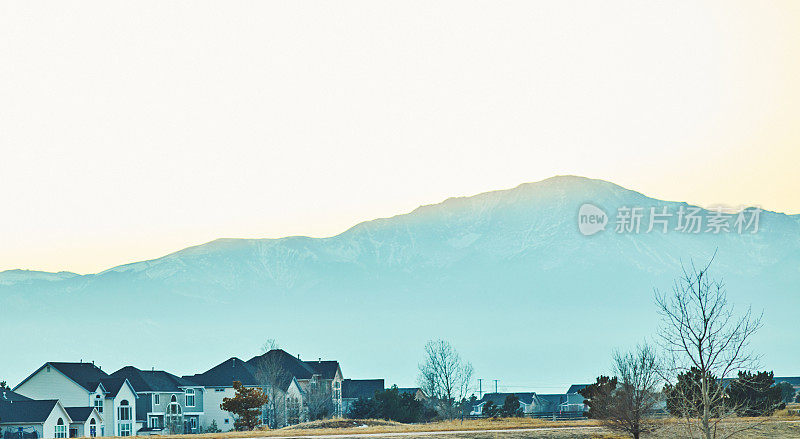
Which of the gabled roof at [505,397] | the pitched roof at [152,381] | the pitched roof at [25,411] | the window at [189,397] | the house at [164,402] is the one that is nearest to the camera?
the pitched roof at [25,411]

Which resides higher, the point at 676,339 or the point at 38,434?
the point at 676,339

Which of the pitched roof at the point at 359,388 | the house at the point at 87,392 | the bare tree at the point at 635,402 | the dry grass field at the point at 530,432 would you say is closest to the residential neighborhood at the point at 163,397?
the house at the point at 87,392

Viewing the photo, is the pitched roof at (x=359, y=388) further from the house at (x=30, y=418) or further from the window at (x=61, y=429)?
the house at (x=30, y=418)

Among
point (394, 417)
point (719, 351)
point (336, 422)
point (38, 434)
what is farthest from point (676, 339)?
point (38, 434)

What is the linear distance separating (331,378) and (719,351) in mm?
94729

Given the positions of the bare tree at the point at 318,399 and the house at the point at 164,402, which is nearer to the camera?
the bare tree at the point at 318,399

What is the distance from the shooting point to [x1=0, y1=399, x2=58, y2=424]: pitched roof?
8950cm

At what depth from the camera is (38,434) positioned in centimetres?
8919

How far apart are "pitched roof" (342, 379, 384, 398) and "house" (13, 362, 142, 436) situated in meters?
34.6

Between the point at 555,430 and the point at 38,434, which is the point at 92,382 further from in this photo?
the point at 555,430

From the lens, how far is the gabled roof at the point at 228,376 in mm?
115688

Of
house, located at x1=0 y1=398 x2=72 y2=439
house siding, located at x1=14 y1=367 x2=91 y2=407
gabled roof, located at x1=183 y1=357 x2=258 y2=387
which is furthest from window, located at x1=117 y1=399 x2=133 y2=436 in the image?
house, located at x1=0 y1=398 x2=72 y2=439

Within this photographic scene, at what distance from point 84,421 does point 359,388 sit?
1817 inches

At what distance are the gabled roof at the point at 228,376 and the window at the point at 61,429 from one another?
23456 millimetres
